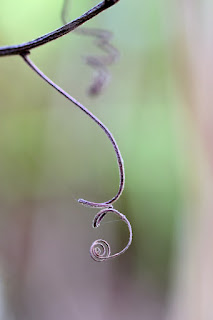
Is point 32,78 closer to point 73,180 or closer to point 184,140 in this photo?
point 73,180

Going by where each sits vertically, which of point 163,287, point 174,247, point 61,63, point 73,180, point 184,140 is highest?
point 61,63

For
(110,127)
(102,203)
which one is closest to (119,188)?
(102,203)

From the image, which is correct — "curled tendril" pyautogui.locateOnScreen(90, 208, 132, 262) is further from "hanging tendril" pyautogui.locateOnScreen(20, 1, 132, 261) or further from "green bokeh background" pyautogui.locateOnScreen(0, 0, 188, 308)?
"green bokeh background" pyautogui.locateOnScreen(0, 0, 188, 308)

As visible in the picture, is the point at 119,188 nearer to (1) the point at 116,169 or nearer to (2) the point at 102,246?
(2) the point at 102,246

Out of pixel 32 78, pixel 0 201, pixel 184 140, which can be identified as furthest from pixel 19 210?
pixel 184 140

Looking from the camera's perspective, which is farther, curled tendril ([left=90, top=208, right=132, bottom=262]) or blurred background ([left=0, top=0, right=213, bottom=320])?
blurred background ([left=0, top=0, right=213, bottom=320])

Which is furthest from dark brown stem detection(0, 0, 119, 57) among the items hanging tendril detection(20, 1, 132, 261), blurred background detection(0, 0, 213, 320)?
blurred background detection(0, 0, 213, 320)
